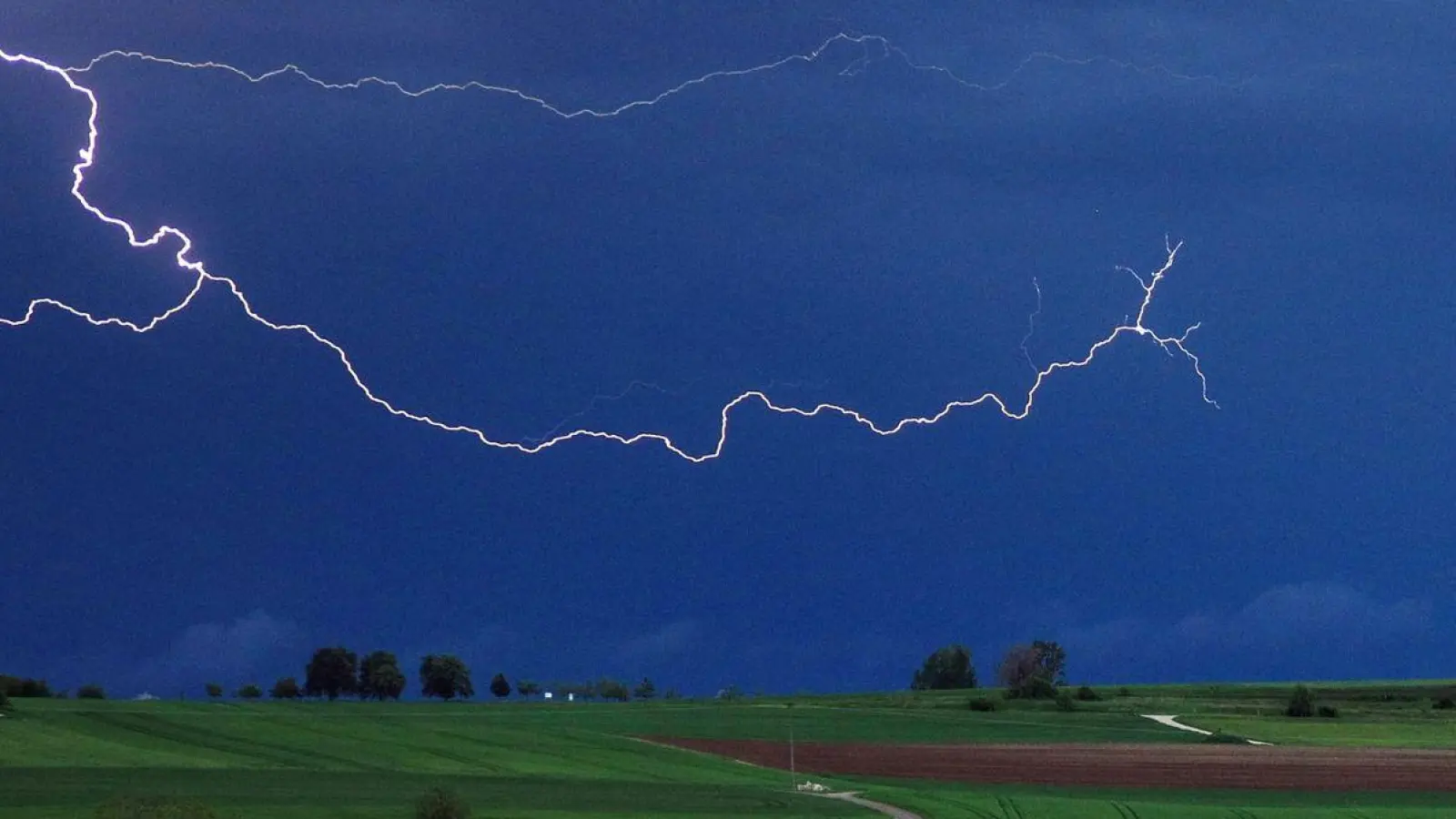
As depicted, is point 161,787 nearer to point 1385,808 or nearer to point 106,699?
point 1385,808

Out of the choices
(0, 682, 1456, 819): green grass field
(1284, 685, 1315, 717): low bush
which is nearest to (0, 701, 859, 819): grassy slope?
(0, 682, 1456, 819): green grass field

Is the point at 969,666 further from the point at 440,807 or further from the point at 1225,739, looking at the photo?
the point at 440,807

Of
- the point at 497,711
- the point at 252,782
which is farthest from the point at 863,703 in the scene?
the point at 252,782

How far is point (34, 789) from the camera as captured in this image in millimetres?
42562

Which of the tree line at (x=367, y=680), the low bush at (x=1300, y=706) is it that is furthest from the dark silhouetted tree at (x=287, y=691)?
the low bush at (x=1300, y=706)

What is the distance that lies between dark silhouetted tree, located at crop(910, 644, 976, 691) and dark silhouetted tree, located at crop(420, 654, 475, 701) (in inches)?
2181

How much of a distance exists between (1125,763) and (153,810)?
40.7 m

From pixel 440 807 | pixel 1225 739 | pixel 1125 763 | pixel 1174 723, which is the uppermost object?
pixel 1174 723

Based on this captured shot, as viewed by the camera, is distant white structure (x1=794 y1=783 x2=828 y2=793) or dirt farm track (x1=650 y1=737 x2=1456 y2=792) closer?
distant white structure (x1=794 y1=783 x2=828 y2=793)

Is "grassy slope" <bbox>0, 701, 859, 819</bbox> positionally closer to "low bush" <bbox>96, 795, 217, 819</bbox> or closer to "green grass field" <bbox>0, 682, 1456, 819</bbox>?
"green grass field" <bbox>0, 682, 1456, 819</bbox>

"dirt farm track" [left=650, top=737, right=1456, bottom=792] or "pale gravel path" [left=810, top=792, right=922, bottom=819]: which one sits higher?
"dirt farm track" [left=650, top=737, right=1456, bottom=792]

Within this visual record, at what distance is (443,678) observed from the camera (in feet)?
361

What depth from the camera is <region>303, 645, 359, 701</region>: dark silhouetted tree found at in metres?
106

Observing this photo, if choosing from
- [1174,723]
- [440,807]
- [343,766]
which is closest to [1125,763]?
[343,766]
